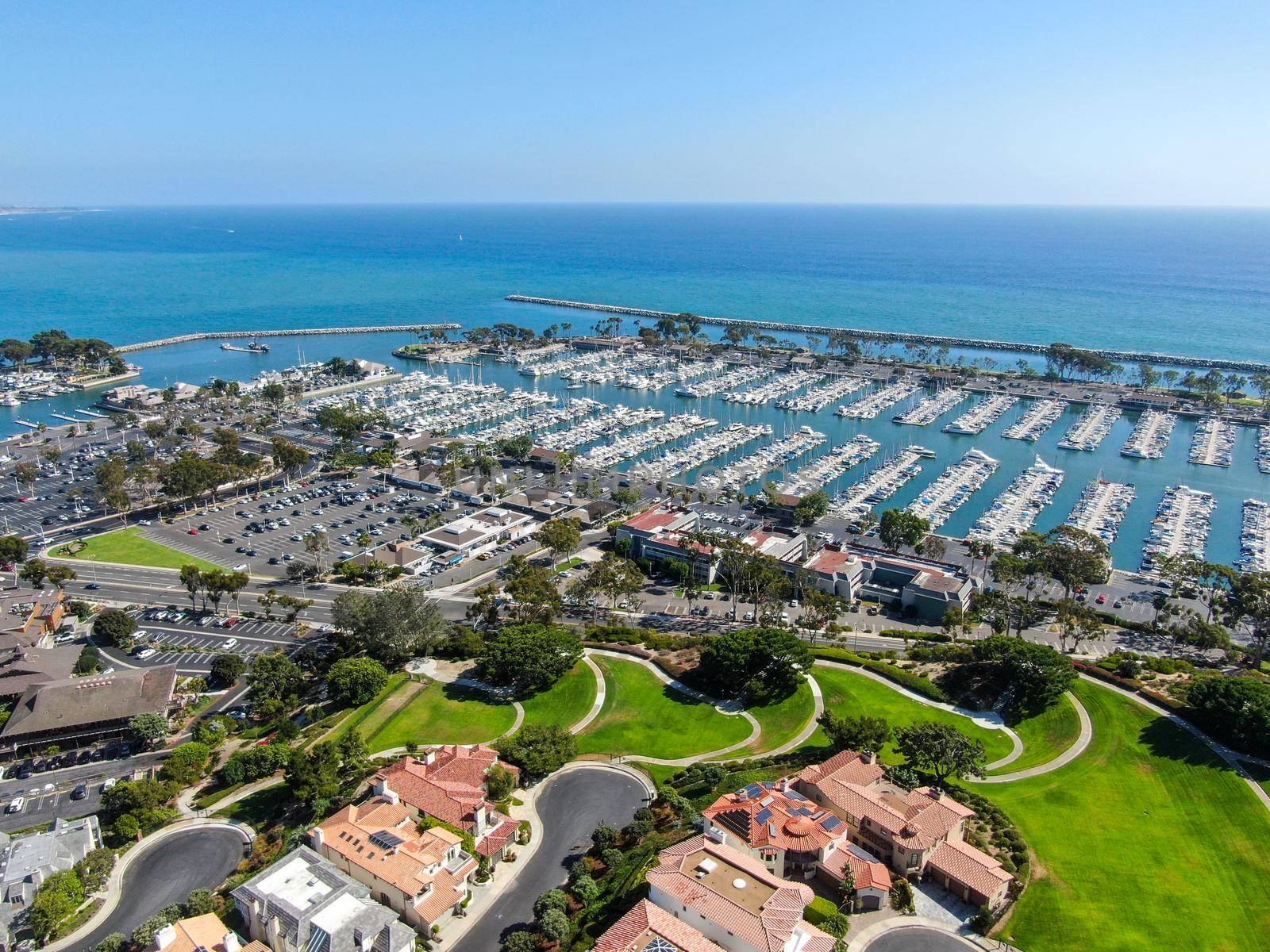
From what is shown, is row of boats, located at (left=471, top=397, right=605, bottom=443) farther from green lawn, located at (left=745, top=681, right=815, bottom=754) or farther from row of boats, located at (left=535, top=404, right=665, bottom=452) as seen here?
green lawn, located at (left=745, top=681, right=815, bottom=754)

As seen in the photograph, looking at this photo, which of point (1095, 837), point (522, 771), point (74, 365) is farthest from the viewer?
point (74, 365)

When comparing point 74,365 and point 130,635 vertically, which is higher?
point 74,365

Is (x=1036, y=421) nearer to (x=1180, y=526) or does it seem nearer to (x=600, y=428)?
(x=1180, y=526)

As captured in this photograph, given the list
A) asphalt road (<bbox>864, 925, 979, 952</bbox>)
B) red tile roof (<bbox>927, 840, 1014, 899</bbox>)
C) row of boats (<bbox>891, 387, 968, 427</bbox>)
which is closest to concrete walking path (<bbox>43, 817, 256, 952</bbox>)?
asphalt road (<bbox>864, 925, 979, 952</bbox>)

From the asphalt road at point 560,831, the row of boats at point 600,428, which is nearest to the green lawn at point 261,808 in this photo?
the asphalt road at point 560,831

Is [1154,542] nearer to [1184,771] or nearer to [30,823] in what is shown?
[1184,771]

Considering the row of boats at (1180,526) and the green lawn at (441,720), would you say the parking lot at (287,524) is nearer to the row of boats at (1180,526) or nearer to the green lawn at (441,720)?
the green lawn at (441,720)

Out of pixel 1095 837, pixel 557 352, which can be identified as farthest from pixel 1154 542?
pixel 557 352
